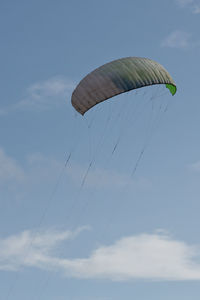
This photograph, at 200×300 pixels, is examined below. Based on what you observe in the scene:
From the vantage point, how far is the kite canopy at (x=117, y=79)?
73.1 metres

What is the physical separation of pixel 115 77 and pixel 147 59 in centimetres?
355

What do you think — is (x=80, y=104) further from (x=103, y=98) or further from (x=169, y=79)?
(x=169, y=79)

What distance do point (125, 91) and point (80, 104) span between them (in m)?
4.17

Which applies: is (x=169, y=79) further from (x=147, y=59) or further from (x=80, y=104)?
(x=80, y=104)

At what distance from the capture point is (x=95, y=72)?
244 feet

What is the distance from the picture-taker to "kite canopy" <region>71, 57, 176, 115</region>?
7306cm

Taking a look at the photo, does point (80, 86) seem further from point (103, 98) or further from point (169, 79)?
point (169, 79)

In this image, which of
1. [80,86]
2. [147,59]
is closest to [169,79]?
[147,59]

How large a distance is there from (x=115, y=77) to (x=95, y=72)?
1.98 metres

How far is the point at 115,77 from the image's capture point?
73250mm

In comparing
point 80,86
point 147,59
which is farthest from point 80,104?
point 147,59

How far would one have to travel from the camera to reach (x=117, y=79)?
240ft

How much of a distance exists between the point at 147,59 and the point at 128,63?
1.99m

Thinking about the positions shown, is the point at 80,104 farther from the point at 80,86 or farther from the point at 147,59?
the point at 147,59
